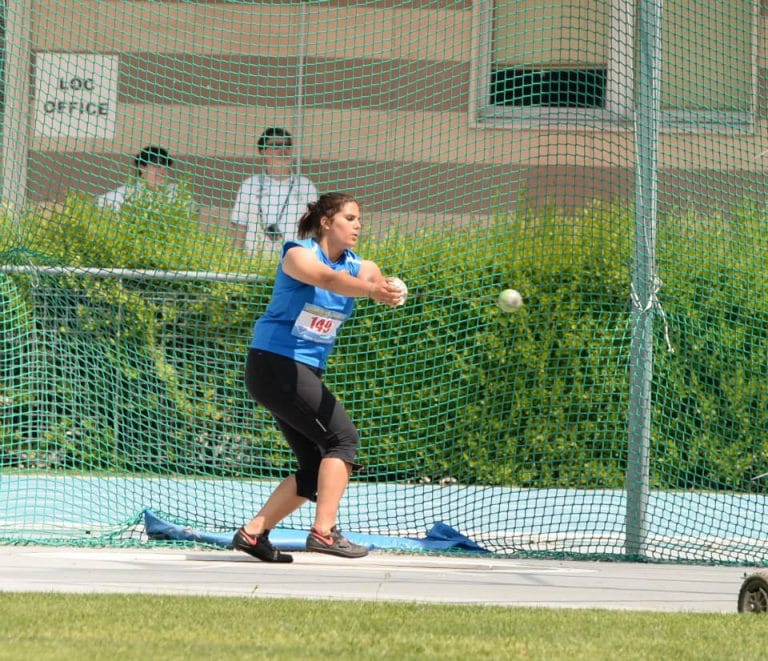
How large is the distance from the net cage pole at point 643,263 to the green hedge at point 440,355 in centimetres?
64

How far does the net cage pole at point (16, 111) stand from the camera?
8516 mm

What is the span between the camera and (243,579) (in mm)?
5703

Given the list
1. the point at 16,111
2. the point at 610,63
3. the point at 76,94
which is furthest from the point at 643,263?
the point at 76,94

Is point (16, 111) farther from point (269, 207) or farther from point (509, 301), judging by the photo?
point (509, 301)

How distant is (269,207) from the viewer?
887cm

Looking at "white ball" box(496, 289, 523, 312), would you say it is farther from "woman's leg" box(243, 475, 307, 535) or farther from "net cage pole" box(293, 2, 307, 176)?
"net cage pole" box(293, 2, 307, 176)

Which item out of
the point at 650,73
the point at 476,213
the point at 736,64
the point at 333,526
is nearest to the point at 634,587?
the point at 333,526

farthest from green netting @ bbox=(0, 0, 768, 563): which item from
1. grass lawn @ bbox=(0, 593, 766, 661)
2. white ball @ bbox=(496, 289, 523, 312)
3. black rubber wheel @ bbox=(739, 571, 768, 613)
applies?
grass lawn @ bbox=(0, 593, 766, 661)

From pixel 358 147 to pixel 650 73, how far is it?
9.96 ft

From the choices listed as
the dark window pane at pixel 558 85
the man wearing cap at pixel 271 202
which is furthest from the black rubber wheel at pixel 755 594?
the man wearing cap at pixel 271 202

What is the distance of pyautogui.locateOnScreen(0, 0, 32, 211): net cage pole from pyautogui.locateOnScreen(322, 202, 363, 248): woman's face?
112 inches

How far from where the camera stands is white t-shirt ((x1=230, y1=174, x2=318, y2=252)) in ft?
28.5

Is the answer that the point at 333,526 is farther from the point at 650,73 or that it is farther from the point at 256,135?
the point at 256,135

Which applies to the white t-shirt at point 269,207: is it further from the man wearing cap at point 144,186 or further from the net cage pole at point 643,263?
the net cage pole at point 643,263
